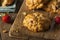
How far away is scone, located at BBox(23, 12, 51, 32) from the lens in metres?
1.01

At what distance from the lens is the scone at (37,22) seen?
3.32ft

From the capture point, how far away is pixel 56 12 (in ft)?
3.79

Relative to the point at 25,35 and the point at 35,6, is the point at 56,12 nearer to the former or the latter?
the point at 35,6

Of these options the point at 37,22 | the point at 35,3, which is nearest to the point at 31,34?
the point at 37,22

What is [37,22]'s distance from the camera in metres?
1.02

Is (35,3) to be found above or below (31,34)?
above

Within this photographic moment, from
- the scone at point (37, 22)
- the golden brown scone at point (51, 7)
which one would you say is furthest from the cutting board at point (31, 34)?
the golden brown scone at point (51, 7)

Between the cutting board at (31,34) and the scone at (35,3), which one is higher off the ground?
the scone at (35,3)

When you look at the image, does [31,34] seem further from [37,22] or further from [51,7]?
[51,7]

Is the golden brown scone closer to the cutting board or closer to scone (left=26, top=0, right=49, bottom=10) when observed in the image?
scone (left=26, top=0, right=49, bottom=10)

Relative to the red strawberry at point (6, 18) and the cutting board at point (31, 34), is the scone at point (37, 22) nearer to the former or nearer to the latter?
the cutting board at point (31, 34)

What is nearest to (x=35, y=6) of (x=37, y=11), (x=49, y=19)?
(x=37, y=11)

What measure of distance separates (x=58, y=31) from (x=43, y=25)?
0.08 meters

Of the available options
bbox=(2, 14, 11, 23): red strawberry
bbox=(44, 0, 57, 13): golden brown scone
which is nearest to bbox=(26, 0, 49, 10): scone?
bbox=(44, 0, 57, 13): golden brown scone
